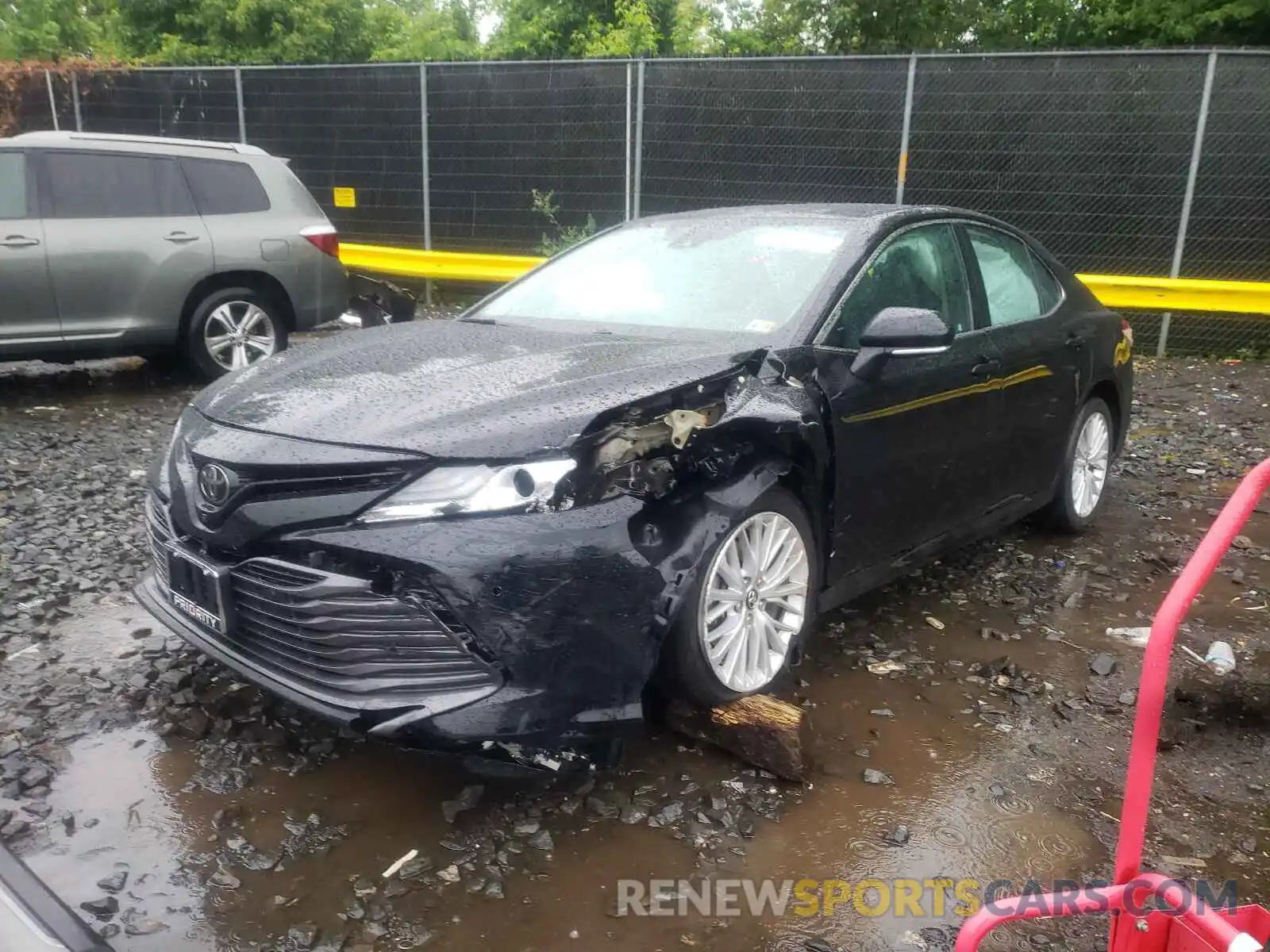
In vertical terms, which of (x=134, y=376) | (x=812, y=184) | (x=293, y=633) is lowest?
(x=134, y=376)

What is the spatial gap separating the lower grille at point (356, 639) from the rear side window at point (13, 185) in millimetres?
5535

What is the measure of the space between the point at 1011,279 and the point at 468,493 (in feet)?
9.47

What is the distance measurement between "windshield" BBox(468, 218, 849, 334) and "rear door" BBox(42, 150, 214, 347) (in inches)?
160

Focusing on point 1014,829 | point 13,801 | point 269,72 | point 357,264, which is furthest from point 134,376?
point 1014,829

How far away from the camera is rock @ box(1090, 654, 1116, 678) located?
362 cm

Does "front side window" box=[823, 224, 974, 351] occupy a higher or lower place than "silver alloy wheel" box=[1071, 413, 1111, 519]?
higher

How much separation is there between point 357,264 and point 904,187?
5.80 metres

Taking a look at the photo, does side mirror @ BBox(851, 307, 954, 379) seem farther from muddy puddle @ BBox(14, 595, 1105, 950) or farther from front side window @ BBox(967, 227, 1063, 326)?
muddy puddle @ BBox(14, 595, 1105, 950)

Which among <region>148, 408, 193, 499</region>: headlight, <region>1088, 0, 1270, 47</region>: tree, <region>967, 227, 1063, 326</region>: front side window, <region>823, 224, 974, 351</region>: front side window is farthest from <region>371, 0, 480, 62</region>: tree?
<region>148, 408, 193, 499</region>: headlight

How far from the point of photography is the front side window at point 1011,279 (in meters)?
4.20

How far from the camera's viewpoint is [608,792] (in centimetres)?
284

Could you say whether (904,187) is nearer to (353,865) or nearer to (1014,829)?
(1014,829)

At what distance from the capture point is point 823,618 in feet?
13.1

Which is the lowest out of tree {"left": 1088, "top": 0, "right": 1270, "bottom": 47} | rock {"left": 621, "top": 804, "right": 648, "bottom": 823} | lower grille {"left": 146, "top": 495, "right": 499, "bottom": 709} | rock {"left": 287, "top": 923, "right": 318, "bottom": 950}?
rock {"left": 621, "top": 804, "right": 648, "bottom": 823}
